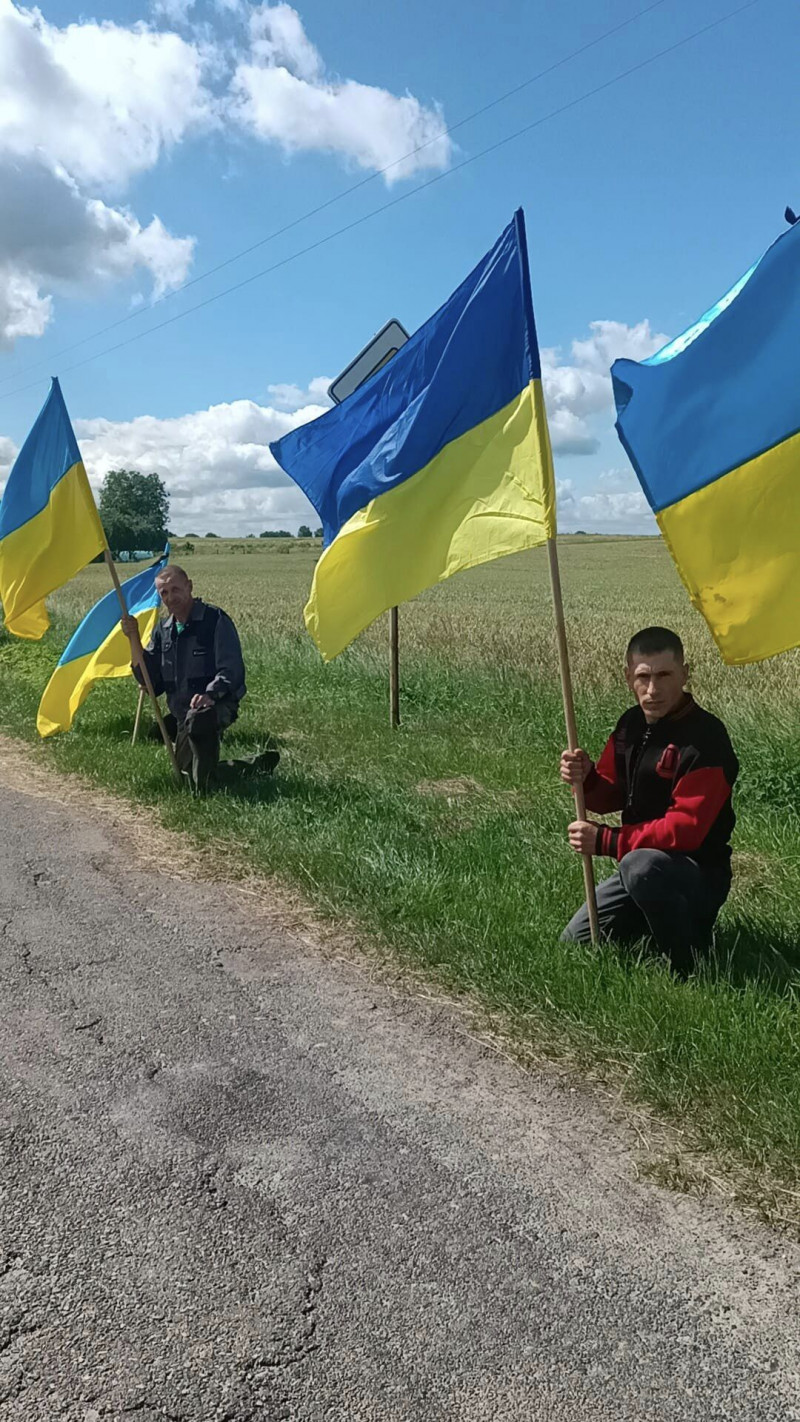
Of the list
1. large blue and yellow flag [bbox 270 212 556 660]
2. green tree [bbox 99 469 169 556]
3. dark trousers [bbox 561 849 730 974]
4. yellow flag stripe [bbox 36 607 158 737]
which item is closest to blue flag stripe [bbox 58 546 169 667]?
yellow flag stripe [bbox 36 607 158 737]

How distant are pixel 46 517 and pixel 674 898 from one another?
5.59 metres

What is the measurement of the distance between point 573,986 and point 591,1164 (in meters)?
1.00

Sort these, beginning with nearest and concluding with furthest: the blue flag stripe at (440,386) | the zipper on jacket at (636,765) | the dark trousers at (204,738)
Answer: the zipper on jacket at (636,765) < the blue flag stripe at (440,386) < the dark trousers at (204,738)

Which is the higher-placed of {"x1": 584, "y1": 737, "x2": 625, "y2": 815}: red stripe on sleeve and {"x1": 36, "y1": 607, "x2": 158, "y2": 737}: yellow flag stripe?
{"x1": 36, "y1": 607, "x2": 158, "y2": 737}: yellow flag stripe

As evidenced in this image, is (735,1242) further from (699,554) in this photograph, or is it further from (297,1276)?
(699,554)

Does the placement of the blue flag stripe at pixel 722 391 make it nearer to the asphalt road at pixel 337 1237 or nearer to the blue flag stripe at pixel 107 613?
the asphalt road at pixel 337 1237

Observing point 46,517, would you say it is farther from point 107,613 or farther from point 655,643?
point 655,643

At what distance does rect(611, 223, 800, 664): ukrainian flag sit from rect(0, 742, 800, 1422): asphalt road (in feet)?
6.39

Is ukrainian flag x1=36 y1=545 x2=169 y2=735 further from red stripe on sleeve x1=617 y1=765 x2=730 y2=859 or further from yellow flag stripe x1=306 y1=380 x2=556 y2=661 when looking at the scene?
red stripe on sleeve x1=617 y1=765 x2=730 y2=859

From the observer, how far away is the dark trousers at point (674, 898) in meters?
4.01

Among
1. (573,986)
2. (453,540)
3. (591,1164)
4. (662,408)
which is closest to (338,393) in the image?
(453,540)

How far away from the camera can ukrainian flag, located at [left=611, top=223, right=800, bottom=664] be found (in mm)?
3848

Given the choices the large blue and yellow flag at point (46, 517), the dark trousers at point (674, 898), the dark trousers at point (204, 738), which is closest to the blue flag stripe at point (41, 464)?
the large blue and yellow flag at point (46, 517)

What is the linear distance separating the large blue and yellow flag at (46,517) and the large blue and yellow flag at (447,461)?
9.32ft
